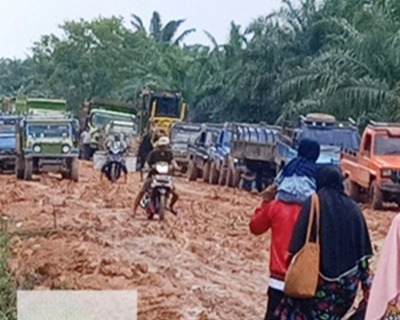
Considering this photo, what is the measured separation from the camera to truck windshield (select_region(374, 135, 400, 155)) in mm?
23734

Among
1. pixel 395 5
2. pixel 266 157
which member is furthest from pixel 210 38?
pixel 266 157

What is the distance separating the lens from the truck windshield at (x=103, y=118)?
40594 mm

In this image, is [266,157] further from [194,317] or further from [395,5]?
[194,317]

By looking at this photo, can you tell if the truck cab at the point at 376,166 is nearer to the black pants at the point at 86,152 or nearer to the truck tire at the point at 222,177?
the truck tire at the point at 222,177

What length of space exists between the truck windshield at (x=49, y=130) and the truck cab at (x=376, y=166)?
7657 millimetres

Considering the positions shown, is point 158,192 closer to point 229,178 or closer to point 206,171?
point 229,178

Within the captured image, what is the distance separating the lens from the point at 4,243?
1005cm

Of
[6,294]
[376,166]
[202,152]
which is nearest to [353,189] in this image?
[376,166]

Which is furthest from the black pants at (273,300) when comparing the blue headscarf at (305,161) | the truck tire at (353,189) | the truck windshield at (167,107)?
the truck windshield at (167,107)

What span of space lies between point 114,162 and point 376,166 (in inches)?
256

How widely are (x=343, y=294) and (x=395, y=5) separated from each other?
2916 cm

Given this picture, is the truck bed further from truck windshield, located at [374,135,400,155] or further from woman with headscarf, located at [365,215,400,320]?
woman with headscarf, located at [365,215,400,320]

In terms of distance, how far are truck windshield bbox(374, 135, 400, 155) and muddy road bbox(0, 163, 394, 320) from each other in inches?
65.0

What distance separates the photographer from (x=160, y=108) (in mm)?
42562
